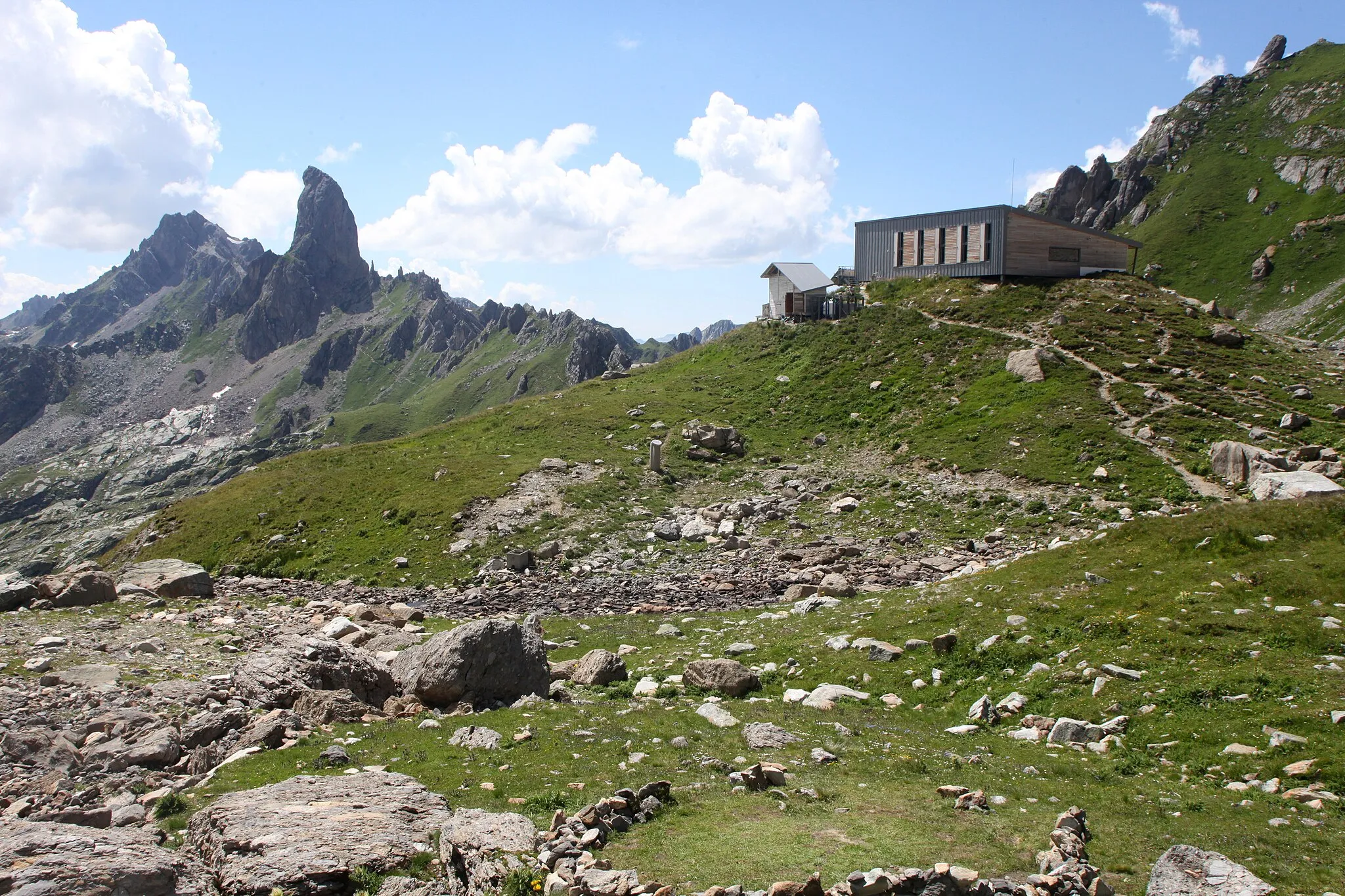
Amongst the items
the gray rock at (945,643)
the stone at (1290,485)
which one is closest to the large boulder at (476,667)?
the gray rock at (945,643)

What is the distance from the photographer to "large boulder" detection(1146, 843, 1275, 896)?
29.0 ft

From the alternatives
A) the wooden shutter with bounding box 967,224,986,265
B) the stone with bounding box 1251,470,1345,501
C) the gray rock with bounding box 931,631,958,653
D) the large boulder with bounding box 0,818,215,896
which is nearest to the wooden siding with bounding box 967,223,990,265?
the wooden shutter with bounding box 967,224,986,265

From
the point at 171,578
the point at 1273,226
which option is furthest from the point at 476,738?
the point at 1273,226

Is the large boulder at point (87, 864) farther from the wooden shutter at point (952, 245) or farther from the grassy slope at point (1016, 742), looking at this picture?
the wooden shutter at point (952, 245)

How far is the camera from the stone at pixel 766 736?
15773 millimetres

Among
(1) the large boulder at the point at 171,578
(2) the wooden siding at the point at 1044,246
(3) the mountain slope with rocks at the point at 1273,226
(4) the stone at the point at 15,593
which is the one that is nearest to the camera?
(4) the stone at the point at 15,593

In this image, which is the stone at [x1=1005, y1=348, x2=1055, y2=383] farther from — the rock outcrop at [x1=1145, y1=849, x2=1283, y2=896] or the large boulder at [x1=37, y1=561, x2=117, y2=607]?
the large boulder at [x1=37, y1=561, x2=117, y2=607]

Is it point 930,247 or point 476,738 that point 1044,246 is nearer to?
point 930,247

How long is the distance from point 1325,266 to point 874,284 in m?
131

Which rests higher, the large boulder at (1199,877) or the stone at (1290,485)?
the stone at (1290,485)

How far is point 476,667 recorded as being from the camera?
20016 mm

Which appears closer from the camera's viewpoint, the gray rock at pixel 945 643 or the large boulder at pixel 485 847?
the large boulder at pixel 485 847

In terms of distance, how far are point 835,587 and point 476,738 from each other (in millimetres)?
16303

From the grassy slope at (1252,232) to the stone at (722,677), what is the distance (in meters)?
146
